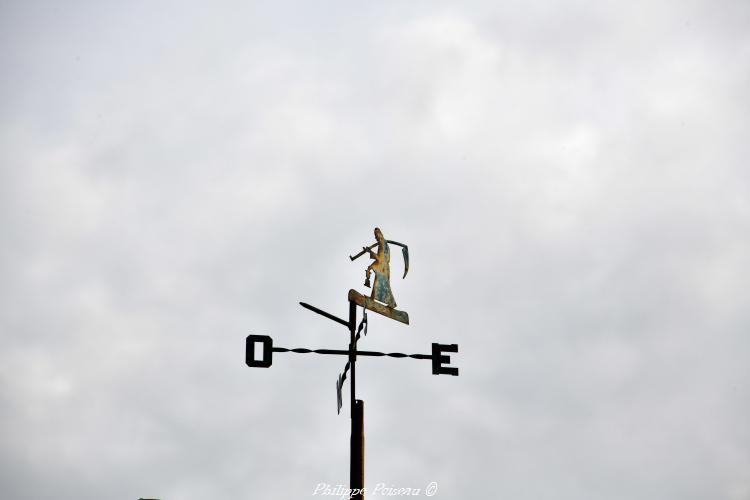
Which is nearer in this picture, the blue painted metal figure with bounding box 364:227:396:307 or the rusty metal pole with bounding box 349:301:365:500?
the rusty metal pole with bounding box 349:301:365:500

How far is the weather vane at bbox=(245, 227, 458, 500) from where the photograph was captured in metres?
7.99

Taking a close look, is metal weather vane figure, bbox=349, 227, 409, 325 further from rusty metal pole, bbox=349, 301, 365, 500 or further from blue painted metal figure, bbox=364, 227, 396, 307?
rusty metal pole, bbox=349, 301, 365, 500

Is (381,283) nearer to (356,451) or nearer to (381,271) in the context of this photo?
(381,271)

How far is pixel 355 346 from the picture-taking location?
839cm

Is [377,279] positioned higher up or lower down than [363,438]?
higher up

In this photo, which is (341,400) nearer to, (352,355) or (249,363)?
(352,355)

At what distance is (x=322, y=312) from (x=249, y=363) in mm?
902

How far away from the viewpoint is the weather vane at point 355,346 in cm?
799

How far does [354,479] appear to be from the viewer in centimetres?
793

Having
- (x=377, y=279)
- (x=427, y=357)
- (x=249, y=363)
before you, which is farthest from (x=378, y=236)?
(x=249, y=363)

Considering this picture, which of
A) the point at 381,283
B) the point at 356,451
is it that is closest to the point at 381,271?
the point at 381,283

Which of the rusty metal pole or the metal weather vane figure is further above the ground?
the metal weather vane figure

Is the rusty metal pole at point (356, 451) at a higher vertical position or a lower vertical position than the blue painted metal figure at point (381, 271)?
lower

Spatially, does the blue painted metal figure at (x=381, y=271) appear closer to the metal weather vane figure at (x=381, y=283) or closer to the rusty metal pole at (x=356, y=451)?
the metal weather vane figure at (x=381, y=283)
